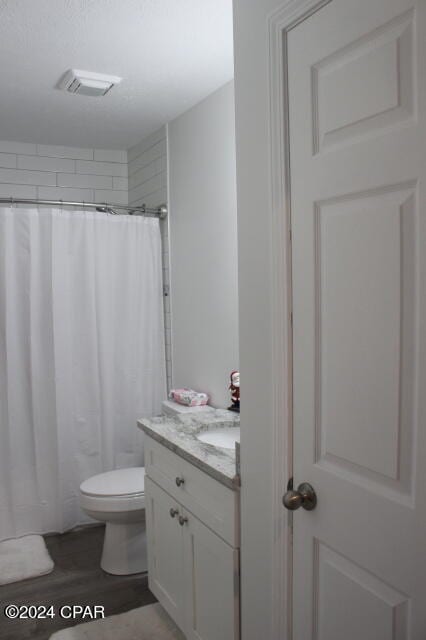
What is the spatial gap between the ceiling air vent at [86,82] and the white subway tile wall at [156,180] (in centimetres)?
69

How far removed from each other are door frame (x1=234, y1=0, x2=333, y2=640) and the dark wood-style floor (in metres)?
1.12

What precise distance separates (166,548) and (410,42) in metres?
1.96

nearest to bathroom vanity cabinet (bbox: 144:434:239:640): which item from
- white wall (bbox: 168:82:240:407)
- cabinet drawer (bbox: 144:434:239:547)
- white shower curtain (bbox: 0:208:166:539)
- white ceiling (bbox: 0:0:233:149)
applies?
cabinet drawer (bbox: 144:434:239:547)

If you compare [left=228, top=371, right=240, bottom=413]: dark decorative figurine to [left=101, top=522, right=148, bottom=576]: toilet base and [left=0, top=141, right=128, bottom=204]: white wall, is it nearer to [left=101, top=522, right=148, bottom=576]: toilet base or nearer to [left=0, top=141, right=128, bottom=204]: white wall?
[left=101, top=522, right=148, bottom=576]: toilet base

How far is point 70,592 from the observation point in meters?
2.65

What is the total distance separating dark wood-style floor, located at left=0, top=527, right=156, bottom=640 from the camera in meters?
2.38

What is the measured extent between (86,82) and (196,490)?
1901 mm

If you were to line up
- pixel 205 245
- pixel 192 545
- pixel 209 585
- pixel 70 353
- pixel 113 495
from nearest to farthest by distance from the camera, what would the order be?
pixel 209 585 < pixel 192 545 < pixel 113 495 < pixel 205 245 < pixel 70 353

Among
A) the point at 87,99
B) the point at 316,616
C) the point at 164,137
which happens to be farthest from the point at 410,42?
the point at 164,137

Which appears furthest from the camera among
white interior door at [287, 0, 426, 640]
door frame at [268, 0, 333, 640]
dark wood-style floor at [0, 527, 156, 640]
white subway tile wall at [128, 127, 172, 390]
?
white subway tile wall at [128, 127, 172, 390]

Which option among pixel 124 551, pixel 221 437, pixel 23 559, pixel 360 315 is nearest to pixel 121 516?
pixel 124 551

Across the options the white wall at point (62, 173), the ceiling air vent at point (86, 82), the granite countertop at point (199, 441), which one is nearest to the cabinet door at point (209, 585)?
the granite countertop at point (199, 441)

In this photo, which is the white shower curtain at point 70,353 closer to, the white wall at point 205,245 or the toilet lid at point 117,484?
the white wall at point 205,245

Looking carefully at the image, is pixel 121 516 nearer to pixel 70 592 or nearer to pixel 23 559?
pixel 70 592
